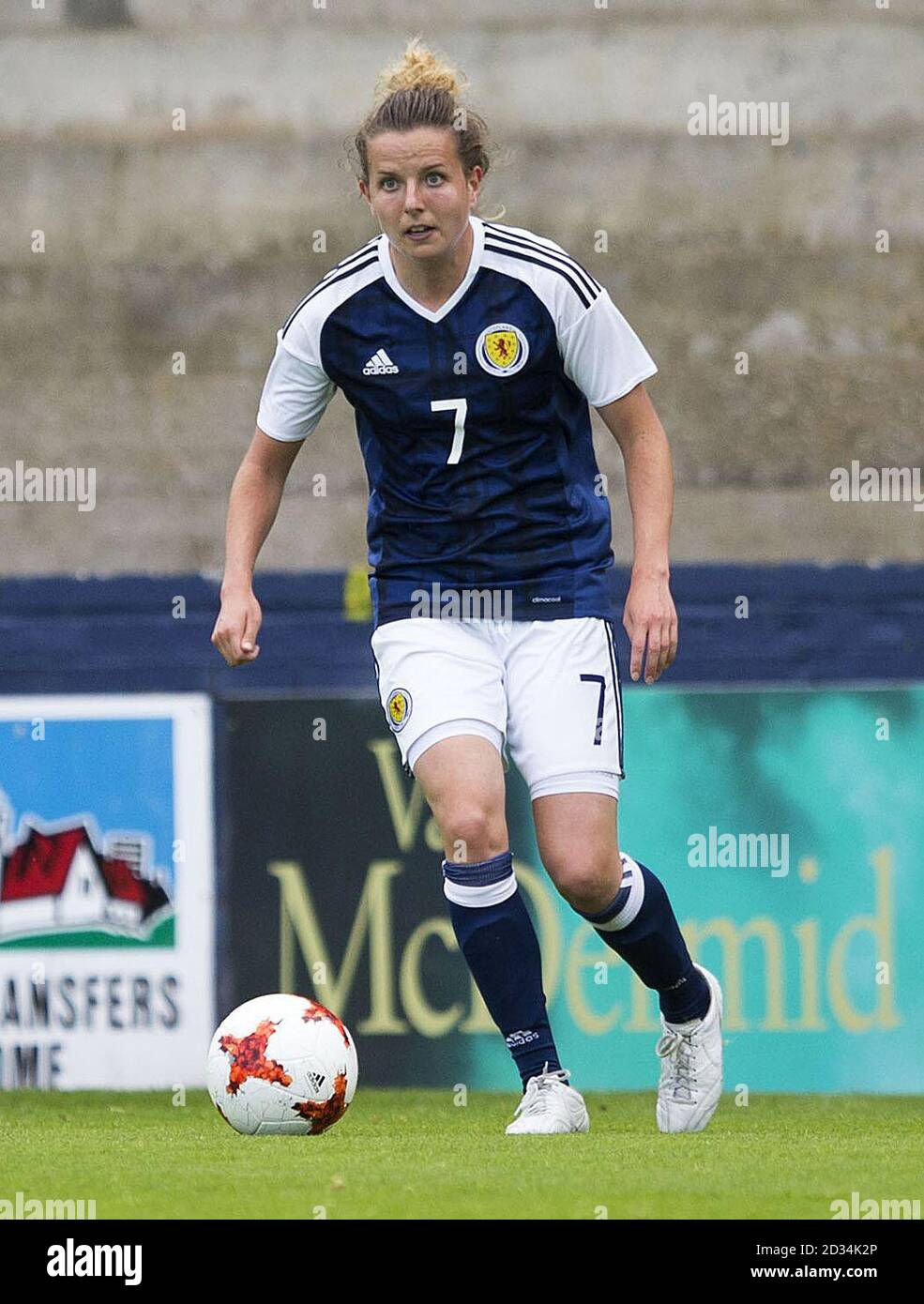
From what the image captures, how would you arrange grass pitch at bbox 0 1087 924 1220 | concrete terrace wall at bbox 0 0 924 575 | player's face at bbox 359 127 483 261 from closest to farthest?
grass pitch at bbox 0 1087 924 1220
player's face at bbox 359 127 483 261
concrete terrace wall at bbox 0 0 924 575

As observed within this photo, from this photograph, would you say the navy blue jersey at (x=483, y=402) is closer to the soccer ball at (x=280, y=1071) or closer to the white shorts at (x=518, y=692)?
the white shorts at (x=518, y=692)

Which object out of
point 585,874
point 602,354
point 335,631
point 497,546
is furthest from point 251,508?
point 335,631

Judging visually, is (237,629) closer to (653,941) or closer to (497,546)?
(497,546)

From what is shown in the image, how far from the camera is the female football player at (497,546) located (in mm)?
4781

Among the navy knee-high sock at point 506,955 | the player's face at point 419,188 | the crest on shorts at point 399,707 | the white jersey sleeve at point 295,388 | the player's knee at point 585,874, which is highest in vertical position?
the player's face at point 419,188

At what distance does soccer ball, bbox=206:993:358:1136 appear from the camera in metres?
4.78

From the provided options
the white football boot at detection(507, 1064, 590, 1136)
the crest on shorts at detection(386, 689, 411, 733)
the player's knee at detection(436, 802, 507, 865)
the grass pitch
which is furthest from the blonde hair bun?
the grass pitch

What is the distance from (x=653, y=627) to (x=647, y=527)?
0.86 ft

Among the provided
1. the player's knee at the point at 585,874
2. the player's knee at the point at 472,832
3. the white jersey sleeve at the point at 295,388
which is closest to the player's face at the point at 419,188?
the white jersey sleeve at the point at 295,388

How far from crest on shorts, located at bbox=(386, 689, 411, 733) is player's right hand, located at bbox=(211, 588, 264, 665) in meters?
0.30

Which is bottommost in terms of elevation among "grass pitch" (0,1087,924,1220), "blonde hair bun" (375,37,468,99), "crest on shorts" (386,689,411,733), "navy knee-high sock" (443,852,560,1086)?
"grass pitch" (0,1087,924,1220)

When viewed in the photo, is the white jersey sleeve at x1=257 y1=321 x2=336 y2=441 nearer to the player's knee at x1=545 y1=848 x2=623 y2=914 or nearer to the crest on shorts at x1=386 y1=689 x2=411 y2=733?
the crest on shorts at x1=386 y1=689 x2=411 y2=733

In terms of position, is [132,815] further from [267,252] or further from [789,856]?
[267,252]

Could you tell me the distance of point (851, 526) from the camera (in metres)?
12.1
